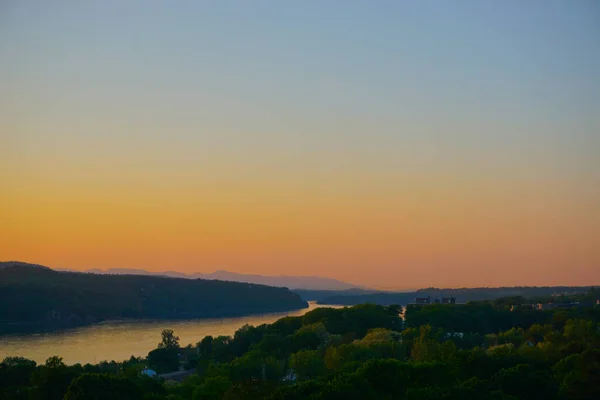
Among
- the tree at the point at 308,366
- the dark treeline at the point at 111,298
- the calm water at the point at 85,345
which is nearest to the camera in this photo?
the tree at the point at 308,366

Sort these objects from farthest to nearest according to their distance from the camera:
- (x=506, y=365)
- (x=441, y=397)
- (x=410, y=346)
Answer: (x=410, y=346)
(x=506, y=365)
(x=441, y=397)

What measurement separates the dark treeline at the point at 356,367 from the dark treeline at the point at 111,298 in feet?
162

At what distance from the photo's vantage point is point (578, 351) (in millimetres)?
27562

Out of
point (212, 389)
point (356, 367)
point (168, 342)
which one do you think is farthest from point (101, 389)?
point (168, 342)

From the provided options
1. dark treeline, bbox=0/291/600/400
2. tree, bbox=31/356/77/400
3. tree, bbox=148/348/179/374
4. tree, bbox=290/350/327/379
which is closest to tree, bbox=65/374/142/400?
dark treeline, bbox=0/291/600/400

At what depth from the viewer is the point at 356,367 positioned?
2444 cm

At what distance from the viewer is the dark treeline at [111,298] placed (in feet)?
317

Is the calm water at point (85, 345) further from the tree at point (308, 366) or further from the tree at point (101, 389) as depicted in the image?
the tree at point (101, 389)

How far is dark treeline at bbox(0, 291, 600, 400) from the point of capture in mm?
18375

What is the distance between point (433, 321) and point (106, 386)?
30275mm

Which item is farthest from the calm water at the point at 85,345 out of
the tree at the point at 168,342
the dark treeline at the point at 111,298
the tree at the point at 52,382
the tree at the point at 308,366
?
the tree at the point at 52,382

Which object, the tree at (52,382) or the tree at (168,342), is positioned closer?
the tree at (52,382)

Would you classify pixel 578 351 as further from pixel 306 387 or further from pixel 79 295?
pixel 79 295

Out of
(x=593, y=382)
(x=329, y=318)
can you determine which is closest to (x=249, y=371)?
(x=593, y=382)
